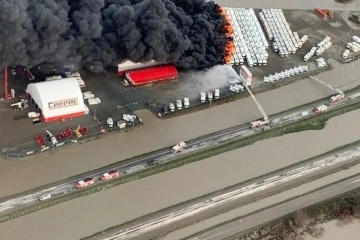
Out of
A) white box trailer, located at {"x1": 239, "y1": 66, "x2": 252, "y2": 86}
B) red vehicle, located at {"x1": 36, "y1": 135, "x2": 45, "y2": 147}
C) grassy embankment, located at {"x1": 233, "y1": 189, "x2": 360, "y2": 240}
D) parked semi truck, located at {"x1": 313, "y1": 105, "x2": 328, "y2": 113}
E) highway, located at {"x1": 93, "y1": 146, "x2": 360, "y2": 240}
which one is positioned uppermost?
white box trailer, located at {"x1": 239, "y1": 66, "x2": 252, "y2": 86}

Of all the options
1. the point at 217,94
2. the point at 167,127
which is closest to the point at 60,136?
the point at 167,127

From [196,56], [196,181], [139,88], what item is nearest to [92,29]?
[139,88]

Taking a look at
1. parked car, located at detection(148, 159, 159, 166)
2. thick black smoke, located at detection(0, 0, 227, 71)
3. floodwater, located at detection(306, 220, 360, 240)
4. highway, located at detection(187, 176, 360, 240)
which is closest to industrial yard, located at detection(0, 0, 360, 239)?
parked car, located at detection(148, 159, 159, 166)

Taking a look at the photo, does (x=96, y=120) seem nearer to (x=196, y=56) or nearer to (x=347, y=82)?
(x=196, y=56)

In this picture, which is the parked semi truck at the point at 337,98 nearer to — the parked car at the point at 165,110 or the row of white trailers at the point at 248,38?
the row of white trailers at the point at 248,38

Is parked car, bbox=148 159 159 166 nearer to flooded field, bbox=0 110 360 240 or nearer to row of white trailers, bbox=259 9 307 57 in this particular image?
flooded field, bbox=0 110 360 240

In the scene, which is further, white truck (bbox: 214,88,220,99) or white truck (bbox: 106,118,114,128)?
white truck (bbox: 214,88,220,99)
